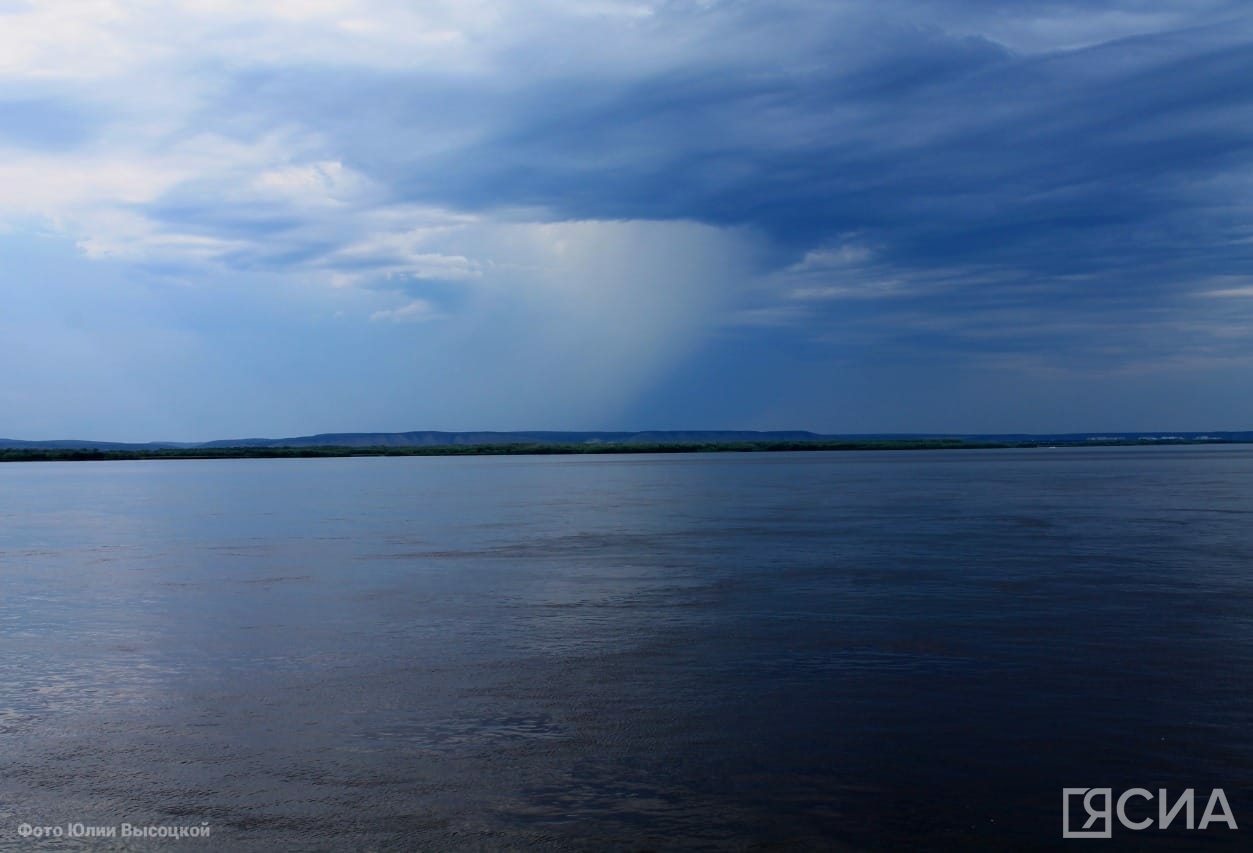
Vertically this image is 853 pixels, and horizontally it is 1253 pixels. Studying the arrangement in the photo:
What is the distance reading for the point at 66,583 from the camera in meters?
18.2

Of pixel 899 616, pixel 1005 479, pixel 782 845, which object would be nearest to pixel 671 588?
pixel 899 616

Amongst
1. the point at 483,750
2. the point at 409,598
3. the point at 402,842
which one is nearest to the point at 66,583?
the point at 409,598

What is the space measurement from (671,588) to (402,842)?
10.4m

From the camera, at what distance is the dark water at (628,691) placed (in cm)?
709

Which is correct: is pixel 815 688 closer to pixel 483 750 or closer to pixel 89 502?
pixel 483 750

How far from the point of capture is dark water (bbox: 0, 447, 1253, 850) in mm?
7094

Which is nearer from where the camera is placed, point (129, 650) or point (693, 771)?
point (693, 771)

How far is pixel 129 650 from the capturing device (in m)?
12.5

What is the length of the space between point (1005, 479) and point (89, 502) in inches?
1726

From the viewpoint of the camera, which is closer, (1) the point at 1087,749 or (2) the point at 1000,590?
(1) the point at 1087,749

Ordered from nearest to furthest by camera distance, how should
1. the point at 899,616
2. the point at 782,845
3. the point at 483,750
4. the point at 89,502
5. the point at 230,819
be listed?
1. the point at 782,845
2. the point at 230,819
3. the point at 483,750
4. the point at 899,616
5. the point at 89,502

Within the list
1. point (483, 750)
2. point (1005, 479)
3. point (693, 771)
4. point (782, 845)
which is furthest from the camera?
point (1005, 479)

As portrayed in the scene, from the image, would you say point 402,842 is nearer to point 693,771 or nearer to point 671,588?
point 693,771

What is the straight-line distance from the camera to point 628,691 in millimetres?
10172
